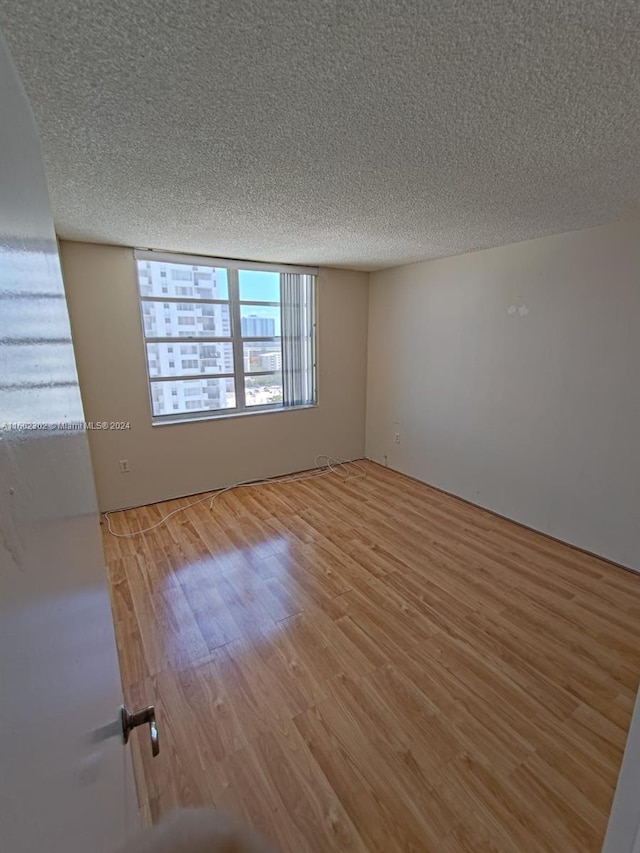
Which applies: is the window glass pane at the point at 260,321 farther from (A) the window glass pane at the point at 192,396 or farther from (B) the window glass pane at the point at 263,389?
(A) the window glass pane at the point at 192,396

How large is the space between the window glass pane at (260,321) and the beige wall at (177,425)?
0.50 meters

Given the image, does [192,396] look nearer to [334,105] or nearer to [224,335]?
[224,335]

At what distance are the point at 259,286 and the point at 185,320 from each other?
81 cm

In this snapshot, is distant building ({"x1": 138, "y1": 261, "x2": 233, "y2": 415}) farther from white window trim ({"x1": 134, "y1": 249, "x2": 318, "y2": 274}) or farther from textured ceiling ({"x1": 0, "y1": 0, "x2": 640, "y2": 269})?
textured ceiling ({"x1": 0, "y1": 0, "x2": 640, "y2": 269})

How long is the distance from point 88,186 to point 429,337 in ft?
9.44

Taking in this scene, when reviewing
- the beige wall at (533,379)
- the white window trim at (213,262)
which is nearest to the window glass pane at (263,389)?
the white window trim at (213,262)

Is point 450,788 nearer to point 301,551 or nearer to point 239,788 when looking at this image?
point 239,788

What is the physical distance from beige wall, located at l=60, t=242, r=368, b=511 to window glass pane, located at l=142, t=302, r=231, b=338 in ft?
0.52

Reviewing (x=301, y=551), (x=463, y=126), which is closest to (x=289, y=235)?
(x=463, y=126)

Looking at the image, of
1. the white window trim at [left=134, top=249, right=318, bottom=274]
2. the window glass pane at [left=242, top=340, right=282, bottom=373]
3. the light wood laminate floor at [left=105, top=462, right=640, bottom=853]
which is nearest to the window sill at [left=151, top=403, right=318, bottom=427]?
the window glass pane at [left=242, top=340, right=282, bottom=373]

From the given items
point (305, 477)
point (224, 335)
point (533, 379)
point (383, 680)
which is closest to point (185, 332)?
point (224, 335)

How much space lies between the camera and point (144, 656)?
1816mm

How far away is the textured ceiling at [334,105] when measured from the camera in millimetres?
837

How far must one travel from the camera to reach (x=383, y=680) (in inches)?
66.1
